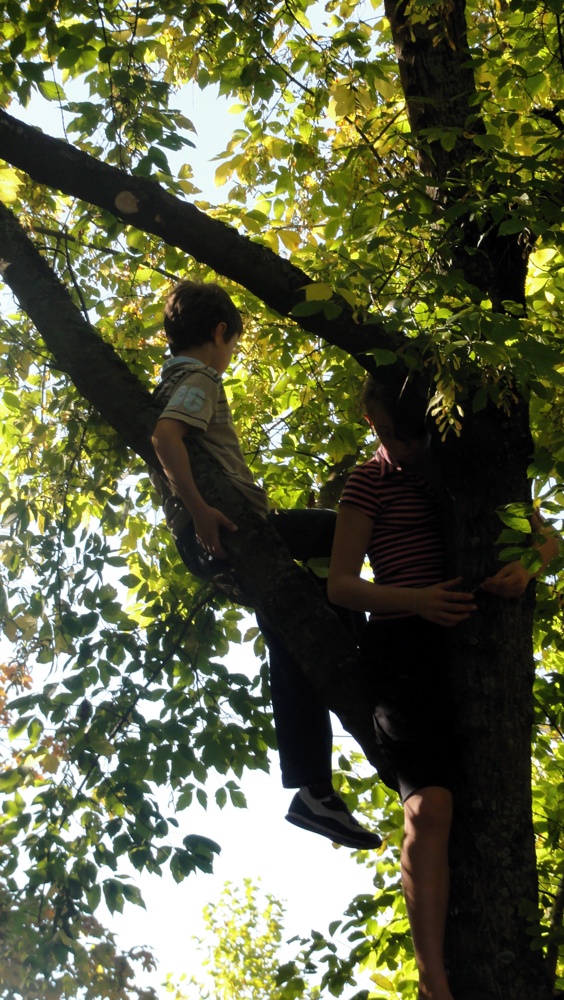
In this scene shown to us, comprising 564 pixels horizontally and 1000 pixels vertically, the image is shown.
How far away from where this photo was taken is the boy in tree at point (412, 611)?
7.49 feet

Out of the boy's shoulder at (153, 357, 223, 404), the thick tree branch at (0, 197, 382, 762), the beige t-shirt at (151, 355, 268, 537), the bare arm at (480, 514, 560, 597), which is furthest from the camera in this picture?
the boy's shoulder at (153, 357, 223, 404)

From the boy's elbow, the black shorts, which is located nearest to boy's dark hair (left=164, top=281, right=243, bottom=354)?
the boy's elbow

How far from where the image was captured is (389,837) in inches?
202

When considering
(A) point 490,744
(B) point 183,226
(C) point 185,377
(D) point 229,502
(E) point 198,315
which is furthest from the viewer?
(E) point 198,315

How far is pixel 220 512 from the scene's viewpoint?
2.91 metres

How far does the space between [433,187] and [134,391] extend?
132 centimetres

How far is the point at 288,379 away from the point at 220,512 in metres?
2.74

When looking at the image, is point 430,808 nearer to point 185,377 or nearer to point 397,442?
point 397,442

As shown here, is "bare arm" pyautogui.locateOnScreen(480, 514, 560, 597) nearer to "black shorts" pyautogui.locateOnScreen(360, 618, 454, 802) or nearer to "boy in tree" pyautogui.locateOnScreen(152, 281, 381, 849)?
"black shorts" pyautogui.locateOnScreen(360, 618, 454, 802)

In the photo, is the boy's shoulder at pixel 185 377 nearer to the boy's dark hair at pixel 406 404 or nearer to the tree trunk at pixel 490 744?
the boy's dark hair at pixel 406 404

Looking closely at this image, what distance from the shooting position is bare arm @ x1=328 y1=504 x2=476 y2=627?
2.53 meters

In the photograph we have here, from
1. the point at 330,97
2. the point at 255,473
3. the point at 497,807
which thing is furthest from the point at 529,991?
the point at 330,97

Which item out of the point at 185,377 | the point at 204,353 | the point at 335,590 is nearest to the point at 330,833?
the point at 335,590

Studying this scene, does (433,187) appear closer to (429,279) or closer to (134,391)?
(429,279)
